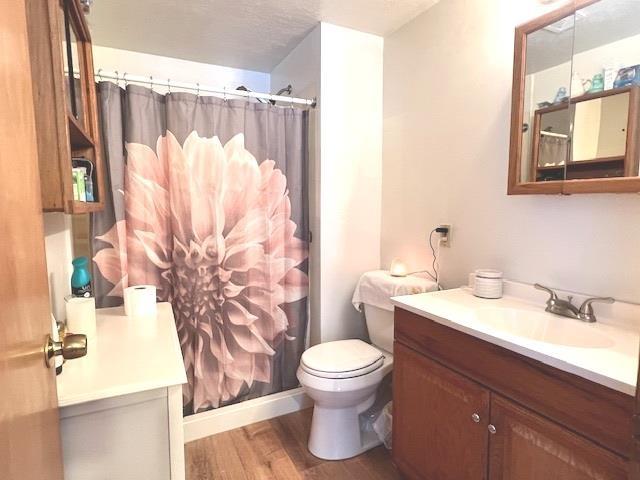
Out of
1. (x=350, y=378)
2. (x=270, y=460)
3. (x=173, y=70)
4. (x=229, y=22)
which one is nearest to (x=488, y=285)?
(x=350, y=378)

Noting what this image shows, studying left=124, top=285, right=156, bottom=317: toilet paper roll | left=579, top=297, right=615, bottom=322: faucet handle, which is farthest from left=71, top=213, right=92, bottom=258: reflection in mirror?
left=579, top=297, right=615, bottom=322: faucet handle

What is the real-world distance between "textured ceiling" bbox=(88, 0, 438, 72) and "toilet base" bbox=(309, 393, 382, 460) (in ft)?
6.68

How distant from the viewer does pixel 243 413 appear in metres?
2.02

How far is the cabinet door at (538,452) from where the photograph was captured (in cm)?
85

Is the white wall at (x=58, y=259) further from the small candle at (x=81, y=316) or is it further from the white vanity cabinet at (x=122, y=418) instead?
the white vanity cabinet at (x=122, y=418)

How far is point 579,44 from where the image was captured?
1.23 metres

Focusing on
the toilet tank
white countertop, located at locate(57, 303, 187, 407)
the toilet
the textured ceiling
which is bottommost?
the toilet

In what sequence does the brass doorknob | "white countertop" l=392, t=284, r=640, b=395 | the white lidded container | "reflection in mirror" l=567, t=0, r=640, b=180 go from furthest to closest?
the white lidded container, "reflection in mirror" l=567, t=0, r=640, b=180, "white countertop" l=392, t=284, r=640, b=395, the brass doorknob

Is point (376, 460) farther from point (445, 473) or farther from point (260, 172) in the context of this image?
point (260, 172)

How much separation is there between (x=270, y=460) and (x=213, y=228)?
1198 mm

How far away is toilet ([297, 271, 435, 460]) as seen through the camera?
166 cm

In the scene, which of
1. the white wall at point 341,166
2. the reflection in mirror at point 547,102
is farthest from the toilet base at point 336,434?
the reflection in mirror at point 547,102

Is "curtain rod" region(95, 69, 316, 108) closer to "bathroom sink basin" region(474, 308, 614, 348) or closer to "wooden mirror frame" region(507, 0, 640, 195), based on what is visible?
"wooden mirror frame" region(507, 0, 640, 195)

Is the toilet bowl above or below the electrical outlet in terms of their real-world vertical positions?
below
